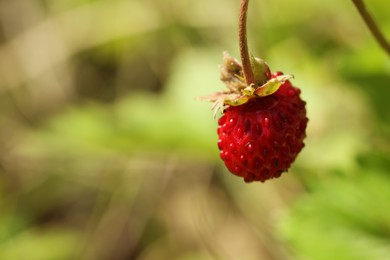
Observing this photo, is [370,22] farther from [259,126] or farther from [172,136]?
[172,136]

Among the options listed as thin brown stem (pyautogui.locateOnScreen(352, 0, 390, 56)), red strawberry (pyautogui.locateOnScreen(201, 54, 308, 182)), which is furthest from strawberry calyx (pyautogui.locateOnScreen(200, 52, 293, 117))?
thin brown stem (pyautogui.locateOnScreen(352, 0, 390, 56))

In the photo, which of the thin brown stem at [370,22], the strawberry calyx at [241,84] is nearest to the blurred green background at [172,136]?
the thin brown stem at [370,22]

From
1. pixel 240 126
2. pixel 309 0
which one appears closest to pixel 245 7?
pixel 240 126

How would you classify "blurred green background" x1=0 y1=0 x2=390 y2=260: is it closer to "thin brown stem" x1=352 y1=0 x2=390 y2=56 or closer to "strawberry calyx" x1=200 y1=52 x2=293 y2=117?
"thin brown stem" x1=352 y1=0 x2=390 y2=56

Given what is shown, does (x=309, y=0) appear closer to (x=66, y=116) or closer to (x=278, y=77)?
(x=66, y=116)

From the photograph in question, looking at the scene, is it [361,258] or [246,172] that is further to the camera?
[361,258]

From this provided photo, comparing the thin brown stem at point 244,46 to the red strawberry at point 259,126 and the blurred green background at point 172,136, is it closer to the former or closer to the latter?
the red strawberry at point 259,126
